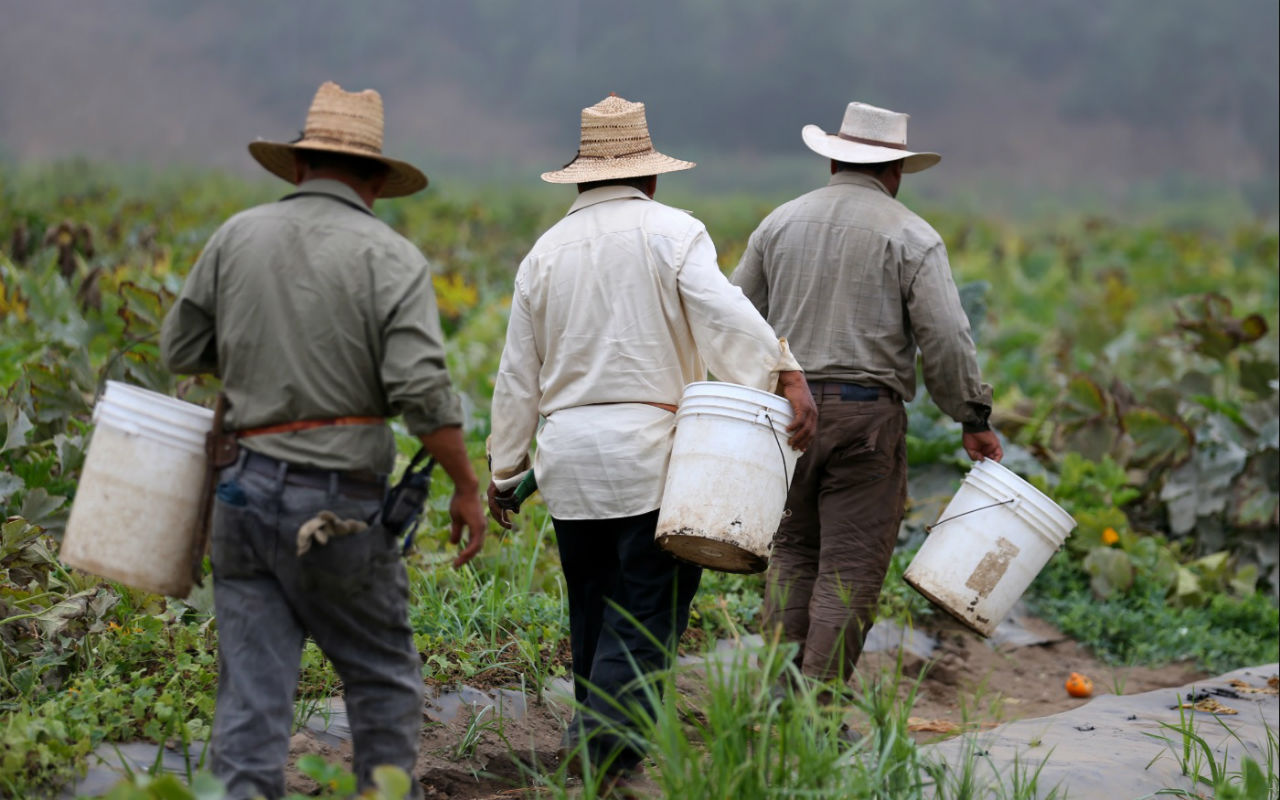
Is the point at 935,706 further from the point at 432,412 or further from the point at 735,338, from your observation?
the point at 432,412

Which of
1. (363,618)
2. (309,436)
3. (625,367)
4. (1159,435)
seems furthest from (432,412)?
(1159,435)

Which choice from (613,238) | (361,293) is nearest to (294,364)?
(361,293)

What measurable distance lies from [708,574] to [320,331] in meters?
3.01

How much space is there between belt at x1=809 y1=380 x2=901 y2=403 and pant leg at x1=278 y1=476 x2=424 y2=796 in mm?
1642

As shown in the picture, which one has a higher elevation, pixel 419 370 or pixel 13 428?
pixel 419 370

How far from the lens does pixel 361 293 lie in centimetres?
298

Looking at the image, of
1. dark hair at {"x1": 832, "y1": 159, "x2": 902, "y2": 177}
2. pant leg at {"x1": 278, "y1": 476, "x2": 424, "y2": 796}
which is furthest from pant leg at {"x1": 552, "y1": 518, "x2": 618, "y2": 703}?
dark hair at {"x1": 832, "y1": 159, "x2": 902, "y2": 177}

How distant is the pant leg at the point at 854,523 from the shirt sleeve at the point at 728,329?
699 mm

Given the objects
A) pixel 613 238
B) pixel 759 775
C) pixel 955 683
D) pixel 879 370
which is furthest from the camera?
pixel 955 683

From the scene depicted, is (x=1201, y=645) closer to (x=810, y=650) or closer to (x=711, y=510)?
(x=810, y=650)

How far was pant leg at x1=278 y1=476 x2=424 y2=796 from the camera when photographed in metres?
2.95

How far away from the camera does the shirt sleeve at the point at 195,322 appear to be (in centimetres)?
303

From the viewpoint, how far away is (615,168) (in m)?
3.73

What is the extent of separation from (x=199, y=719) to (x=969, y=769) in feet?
6.68
